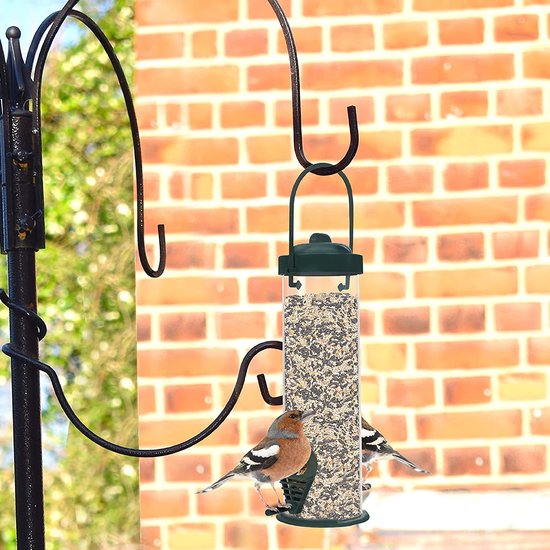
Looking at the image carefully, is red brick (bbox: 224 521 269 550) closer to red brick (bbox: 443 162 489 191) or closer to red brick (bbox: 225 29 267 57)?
red brick (bbox: 443 162 489 191)

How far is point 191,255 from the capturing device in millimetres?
2330

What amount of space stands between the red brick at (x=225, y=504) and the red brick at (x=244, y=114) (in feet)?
2.56

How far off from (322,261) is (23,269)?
Answer: 1.33 feet

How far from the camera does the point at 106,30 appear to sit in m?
2.73

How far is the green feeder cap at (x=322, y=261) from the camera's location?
1.51 m

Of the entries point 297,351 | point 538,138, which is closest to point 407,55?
point 538,138

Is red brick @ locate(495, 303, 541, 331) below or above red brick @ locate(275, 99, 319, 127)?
below

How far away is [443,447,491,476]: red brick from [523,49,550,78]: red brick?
80 cm

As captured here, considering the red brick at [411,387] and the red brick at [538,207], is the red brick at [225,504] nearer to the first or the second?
the red brick at [411,387]

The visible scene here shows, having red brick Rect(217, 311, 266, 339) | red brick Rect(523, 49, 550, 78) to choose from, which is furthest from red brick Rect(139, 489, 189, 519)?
red brick Rect(523, 49, 550, 78)

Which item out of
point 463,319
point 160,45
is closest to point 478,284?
point 463,319

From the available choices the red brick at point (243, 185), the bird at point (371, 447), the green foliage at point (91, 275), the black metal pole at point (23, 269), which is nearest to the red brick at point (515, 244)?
the red brick at point (243, 185)

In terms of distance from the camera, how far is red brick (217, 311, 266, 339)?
91.4 inches

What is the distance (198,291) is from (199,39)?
54 cm
